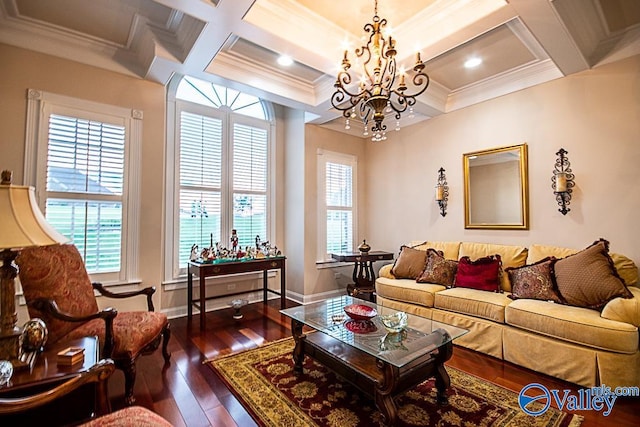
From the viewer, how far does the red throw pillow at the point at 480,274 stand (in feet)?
10.9

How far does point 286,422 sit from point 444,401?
111 cm

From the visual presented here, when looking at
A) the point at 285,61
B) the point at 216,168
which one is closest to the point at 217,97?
the point at 216,168

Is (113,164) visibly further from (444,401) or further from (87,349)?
(444,401)

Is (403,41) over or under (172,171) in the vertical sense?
over

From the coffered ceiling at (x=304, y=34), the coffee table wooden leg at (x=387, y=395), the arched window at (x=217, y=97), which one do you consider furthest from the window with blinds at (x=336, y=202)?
the coffee table wooden leg at (x=387, y=395)

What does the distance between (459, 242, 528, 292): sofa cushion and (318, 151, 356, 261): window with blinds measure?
1980mm

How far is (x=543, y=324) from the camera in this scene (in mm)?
2521

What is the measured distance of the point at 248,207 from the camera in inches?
186

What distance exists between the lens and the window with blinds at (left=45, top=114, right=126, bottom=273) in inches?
118

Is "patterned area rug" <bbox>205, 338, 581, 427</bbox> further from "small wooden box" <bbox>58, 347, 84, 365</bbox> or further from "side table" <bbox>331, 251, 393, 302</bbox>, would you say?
"side table" <bbox>331, 251, 393, 302</bbox>

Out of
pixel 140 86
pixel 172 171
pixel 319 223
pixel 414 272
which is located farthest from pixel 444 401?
pixel 140 86

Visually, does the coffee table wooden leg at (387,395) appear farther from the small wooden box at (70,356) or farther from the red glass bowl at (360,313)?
the small wooden box at (70,356)

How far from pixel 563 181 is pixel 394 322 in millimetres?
2461

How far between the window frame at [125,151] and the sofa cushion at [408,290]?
9.56 ft
